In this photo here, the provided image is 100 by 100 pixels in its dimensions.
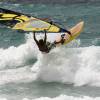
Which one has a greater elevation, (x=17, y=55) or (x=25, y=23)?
(x=25, y=23)

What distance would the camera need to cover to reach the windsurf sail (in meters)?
19.3

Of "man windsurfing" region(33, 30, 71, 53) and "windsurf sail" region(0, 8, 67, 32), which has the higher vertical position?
"windsurf sail" region(0, 8, 67, 32)

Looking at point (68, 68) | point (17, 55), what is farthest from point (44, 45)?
point (17, 55)

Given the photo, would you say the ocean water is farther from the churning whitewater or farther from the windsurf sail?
the windsurf sail

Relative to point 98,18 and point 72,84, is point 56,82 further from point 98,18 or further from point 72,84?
point 98,18

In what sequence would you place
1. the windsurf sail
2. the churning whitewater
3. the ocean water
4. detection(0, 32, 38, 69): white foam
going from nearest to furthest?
1. the ocean water
2. the windsurf sail
3. the churning whitewater
4. detection(0, 32, 38, 69): white foam

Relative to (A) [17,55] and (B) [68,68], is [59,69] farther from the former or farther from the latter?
(A) [17,55]

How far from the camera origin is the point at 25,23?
65.7ft

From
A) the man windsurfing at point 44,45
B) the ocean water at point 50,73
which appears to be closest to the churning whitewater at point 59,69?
the ocean water at point 50,73

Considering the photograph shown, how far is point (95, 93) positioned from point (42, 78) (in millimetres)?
3222

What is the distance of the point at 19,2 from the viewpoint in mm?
55438

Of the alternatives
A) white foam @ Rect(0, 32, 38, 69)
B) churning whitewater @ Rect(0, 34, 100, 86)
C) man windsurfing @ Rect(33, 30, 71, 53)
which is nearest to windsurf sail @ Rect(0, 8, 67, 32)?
man windsurfing @ Rect(33, 30, 71, 53)

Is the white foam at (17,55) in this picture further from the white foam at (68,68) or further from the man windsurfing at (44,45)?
the man windsurfing at (44,45)

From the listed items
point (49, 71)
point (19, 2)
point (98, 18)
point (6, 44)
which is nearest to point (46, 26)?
point (49, 71)
